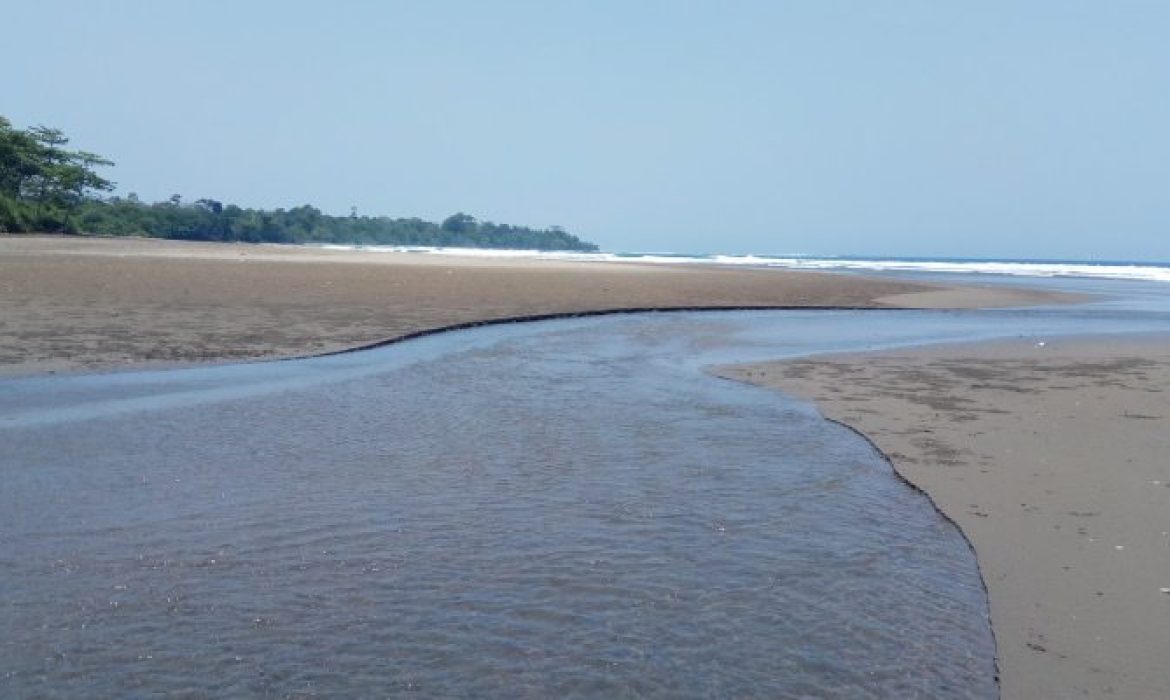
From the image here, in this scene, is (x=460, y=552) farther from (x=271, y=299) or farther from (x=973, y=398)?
(x=271, y=299)

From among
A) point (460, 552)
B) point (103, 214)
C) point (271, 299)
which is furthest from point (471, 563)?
point (103, 214)

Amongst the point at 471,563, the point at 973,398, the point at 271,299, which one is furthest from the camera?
the point at 271,299

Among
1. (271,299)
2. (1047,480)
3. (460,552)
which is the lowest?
(460,552)

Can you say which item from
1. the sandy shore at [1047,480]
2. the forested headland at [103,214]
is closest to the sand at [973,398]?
the sandy shore at [1047,480]

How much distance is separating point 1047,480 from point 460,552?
17.9 feet

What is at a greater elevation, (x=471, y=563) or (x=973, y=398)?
(x=973, y=398)

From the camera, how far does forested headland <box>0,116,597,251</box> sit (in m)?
66.6

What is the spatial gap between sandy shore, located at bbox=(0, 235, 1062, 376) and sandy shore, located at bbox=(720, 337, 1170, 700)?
879 centimetres

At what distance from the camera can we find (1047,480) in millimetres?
8742

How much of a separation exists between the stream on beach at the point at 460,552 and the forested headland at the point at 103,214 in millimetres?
58865

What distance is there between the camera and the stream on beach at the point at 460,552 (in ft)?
15.5

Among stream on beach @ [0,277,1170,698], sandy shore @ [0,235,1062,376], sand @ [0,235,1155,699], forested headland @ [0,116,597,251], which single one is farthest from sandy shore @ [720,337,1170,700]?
forested headland @ [0,116,597,251]

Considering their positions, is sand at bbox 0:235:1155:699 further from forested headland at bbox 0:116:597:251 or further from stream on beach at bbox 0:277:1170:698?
forested headland at bbox 0:116:597:251

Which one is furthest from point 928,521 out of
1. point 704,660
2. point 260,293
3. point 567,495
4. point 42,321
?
point 260,293
